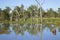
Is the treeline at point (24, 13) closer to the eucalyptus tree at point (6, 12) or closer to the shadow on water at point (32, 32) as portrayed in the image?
the eucalyptus tree at point (6, 12)

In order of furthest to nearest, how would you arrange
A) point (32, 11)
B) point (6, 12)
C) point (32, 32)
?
point (6, 12) < point (32, 11) < point (32, 32)

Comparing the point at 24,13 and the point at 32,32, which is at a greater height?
the point at 24,13

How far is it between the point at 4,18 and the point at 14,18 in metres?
1.20

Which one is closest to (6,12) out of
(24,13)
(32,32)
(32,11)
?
(24,13)

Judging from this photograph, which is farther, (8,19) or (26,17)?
(8,19)

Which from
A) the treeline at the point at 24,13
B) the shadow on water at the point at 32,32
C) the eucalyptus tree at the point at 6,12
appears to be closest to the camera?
the shadow on water at the point at 32,32

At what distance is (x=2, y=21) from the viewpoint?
21.0 metres

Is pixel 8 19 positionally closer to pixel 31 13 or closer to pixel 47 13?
pixel 31 13

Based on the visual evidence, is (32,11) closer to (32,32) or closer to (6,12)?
(6,12)

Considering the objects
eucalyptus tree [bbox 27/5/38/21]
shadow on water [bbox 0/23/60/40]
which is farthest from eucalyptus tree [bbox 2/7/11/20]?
shadow on water [bbox 0/23/60/40]

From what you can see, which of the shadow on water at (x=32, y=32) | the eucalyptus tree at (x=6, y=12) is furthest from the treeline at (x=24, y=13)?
the shadow on water at (x=32, y=32)

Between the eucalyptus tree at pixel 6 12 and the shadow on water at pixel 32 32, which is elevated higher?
the eucalyptus tree at pixel 6 12

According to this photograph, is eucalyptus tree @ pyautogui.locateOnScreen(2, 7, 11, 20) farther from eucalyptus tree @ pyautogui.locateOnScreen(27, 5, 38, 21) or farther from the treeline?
eucalyptus tree @ pyautogui.locateOnScreen(27, 5, 38, 21)

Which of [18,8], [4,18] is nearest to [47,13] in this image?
[18,8]
